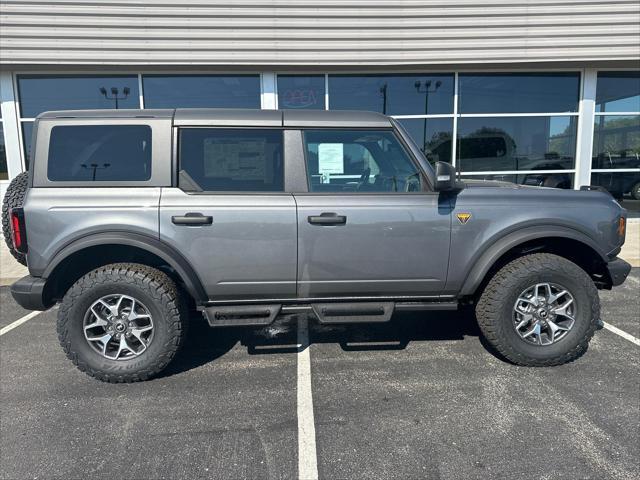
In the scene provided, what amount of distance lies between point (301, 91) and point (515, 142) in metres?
4.75

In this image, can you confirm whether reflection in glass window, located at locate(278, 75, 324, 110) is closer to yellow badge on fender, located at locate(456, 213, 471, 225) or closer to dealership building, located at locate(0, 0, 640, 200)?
dealership building, located at locate(0, 0, 640, 200)

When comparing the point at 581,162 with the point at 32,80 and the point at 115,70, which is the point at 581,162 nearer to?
the point at 115,70

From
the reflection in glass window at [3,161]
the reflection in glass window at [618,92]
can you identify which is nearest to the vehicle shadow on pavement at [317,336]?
the reflection in glass window at [3,161]

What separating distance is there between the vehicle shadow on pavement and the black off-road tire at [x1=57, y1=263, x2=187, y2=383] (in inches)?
11.2

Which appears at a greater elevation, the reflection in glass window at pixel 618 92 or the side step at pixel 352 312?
the reflection in glass window at pixel 618 92

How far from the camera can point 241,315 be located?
11.0 feet

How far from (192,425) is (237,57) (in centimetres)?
726

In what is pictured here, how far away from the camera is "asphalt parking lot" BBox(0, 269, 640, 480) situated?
2371 mm

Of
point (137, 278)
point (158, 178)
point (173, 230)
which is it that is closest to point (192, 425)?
point (137, 278)

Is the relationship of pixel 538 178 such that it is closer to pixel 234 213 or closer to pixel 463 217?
pixel 463 217

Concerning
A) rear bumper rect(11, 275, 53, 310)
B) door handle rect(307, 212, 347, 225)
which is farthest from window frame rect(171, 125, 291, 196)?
rear bumper rect(11, 275, 53, 310)

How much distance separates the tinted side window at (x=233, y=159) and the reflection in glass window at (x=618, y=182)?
884cm

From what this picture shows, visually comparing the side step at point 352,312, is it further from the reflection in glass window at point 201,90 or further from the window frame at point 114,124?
the reflection in glass window at point 201,90

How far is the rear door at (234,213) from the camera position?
3.19 m
